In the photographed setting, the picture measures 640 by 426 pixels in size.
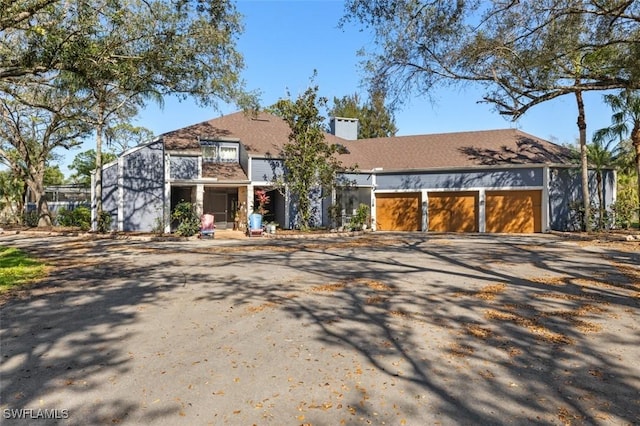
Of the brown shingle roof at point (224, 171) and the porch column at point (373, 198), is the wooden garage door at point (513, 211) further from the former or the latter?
the brown shingle roof at point (224, 171)

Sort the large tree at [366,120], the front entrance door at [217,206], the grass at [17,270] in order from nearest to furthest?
1. the grass at [17,270]
2. the front entrance door at [217,206]
3. the large tree at [366,120]

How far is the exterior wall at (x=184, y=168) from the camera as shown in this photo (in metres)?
21.6

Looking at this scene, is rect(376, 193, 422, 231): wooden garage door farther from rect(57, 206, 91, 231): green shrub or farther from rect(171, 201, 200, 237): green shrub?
rect(57, 206, 91, 231): green shrub

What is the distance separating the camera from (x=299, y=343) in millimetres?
4969

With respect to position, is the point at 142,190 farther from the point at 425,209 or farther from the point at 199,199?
the point at 425,209

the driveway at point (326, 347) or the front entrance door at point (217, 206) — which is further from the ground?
the front entrance door at point (217, 206)

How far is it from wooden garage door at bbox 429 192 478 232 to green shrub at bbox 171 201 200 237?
13.0m

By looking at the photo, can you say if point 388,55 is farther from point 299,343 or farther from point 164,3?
point 299,343

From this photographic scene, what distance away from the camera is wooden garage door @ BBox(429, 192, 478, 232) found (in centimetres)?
2342


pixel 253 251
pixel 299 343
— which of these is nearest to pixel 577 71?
pixel 253 251

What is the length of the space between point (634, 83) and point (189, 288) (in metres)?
11.7

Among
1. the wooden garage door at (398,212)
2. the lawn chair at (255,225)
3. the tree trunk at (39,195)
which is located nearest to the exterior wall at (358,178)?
the wooden garage door at (398,212)

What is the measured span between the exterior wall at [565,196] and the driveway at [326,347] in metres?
13.4

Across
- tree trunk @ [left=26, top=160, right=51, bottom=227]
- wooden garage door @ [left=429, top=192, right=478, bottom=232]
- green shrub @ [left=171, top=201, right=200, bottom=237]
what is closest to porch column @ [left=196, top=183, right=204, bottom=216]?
green shrub @ [left=171, top=201, right=200, bottom=237]
